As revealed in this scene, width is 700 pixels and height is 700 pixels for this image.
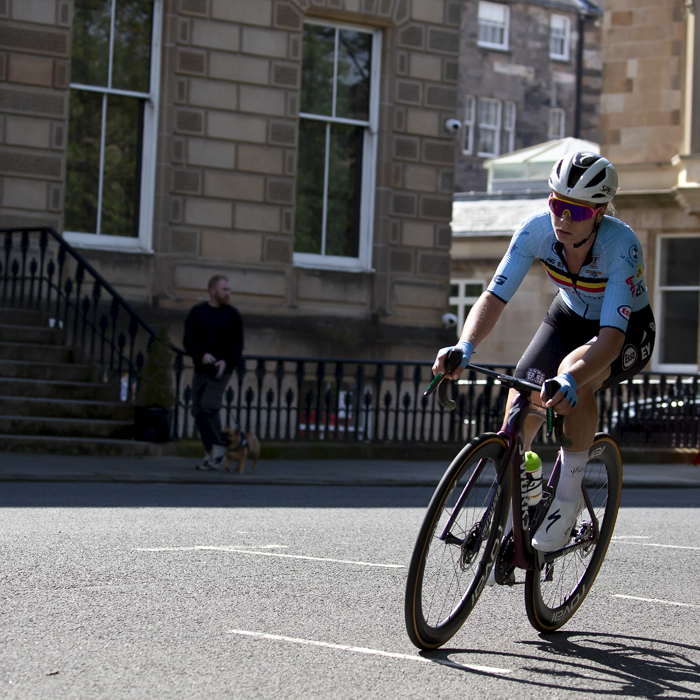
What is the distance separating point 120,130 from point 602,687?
13793 mm

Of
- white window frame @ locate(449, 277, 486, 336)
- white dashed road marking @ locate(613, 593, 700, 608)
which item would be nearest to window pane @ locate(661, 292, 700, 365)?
white window frame @ locate(449, 277, 486, 336)

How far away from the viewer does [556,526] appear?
469 cm

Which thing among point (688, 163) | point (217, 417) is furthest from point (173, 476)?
point (688, 163)

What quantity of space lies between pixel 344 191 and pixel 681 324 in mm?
11738

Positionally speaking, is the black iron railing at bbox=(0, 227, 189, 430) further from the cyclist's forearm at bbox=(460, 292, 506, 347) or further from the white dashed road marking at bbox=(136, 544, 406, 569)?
the cyclist's forearm at bbox=(460, 292, 506, 347)

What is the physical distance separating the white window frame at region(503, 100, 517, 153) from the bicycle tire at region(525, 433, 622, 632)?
4924cm

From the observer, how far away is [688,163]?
25.6 meters

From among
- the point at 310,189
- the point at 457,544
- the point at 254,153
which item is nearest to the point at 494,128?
the point at 310,189

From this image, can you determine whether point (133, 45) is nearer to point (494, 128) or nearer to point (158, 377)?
point (158, 377)

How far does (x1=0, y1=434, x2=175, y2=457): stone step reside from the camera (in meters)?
12.1

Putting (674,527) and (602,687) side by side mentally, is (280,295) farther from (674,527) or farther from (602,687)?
(602,687)

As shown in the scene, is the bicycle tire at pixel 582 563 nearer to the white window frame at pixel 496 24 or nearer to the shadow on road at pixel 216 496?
the shadow on road at pixel 216 496

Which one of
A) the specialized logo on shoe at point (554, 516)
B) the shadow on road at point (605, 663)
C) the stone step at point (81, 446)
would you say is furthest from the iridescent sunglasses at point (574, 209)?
the stone step at point (81, 446)

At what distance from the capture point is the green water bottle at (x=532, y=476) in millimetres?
4609
